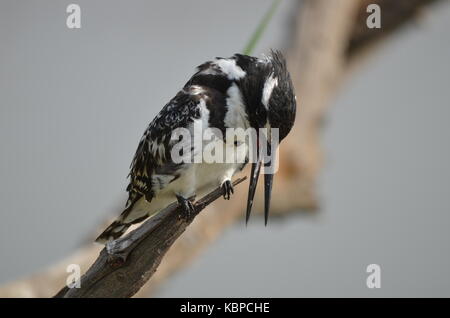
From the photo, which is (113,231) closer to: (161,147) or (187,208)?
(161,147)

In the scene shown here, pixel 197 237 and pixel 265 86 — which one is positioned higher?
pixel 265 86

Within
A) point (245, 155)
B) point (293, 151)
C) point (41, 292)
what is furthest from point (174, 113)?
point (293, 151)

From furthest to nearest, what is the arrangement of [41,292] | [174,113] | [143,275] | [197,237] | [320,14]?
[320,14] → [197,237] → [41,292] → [174,113] → [143,275]

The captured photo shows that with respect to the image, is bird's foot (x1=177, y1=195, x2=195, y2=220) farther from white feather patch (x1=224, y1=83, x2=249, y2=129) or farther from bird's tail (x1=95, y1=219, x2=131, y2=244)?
bird's tail (x1=95, y1=219, x2=131, y2=244)

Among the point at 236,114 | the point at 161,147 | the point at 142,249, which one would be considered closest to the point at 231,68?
the point at 236,114

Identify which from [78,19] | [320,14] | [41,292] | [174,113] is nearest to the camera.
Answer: [174,113]

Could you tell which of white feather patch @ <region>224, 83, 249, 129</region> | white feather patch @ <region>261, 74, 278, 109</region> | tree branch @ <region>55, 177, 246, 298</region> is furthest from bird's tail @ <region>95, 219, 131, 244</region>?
white feather patch @ <region>261, 74, 278, 109</region>

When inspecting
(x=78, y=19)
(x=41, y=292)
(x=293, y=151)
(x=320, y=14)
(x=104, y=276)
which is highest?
(x=320, y=14)
